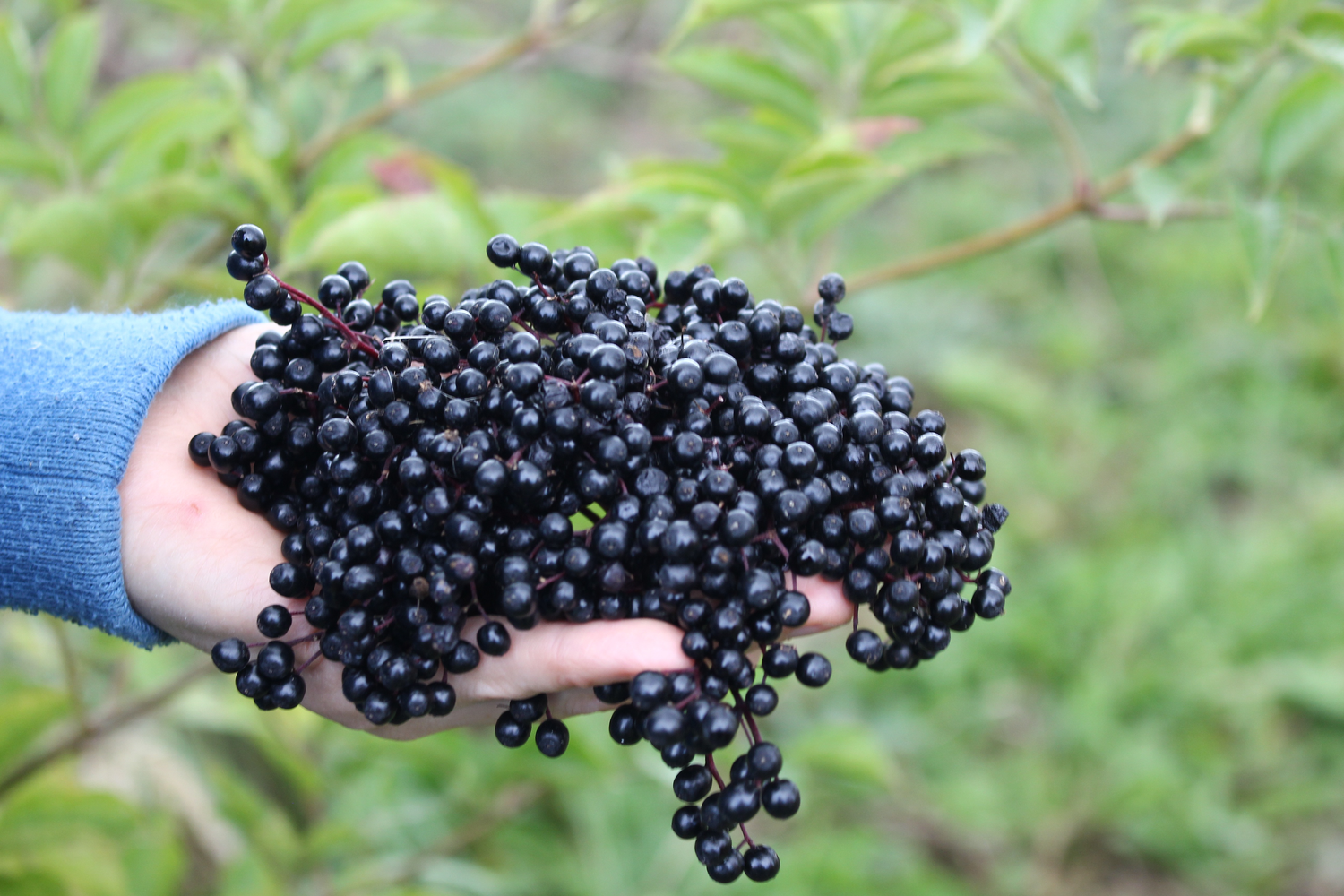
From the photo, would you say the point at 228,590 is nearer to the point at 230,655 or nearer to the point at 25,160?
the point at 230,655

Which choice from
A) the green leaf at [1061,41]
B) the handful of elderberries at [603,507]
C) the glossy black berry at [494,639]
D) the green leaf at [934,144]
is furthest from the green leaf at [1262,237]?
the glossy black berry at [494,639]

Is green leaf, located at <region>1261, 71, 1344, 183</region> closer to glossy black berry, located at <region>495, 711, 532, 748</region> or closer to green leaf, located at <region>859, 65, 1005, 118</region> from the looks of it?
green leaf, located at <region>859, 65, 1005, 118</region>

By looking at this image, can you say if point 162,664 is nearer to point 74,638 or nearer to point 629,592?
point 74,638

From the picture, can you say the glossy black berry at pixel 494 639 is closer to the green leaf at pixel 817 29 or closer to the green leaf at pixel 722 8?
the green leaf at pixel 722 8

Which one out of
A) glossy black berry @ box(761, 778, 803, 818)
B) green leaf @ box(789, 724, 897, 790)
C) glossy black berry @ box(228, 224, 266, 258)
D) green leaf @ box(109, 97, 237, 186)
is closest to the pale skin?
glossy black berry @ box(761, 778, 803, 818)

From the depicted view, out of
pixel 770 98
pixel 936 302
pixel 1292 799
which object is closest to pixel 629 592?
pixel 770 98

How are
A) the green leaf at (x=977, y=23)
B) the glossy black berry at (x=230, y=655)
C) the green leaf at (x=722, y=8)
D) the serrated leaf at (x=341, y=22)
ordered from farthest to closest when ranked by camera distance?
1. the serrated leaf at (x=341, y=22)
2. the green leaf at (x=722, y=8)
3. the green leaf at (x=977, y=23)
4. the glossy black berry at (x=230, y=655)

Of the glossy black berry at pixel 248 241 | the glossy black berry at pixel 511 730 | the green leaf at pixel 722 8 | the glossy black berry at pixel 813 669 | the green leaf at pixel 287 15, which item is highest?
the green leaf at pixel 722 8
